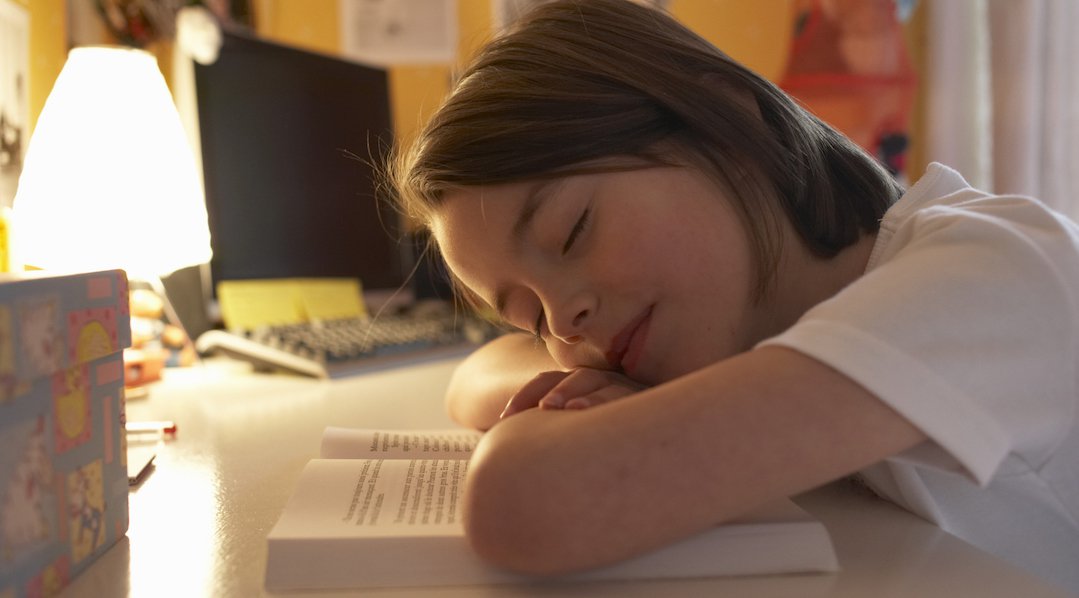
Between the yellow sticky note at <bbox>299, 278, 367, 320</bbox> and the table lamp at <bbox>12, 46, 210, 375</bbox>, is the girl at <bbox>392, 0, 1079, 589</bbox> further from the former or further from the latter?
the yellow sticky note at <bbox>299, 278, 367, 320</bbox>

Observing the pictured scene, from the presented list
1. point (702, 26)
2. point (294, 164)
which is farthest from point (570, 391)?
point (702, 26)

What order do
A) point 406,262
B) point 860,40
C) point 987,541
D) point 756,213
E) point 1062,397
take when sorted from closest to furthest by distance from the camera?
point 1062,397 → point 987,541 → point 756,213 → point 860,40 → point 406,262

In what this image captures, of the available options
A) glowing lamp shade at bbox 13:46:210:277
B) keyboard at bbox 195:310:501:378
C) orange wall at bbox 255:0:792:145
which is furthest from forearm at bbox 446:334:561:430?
orange wall at bbox 255:0:792:145

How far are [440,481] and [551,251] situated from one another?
196 millimetres

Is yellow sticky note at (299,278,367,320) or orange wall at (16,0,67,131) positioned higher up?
orange wall at (16,0,67,131)

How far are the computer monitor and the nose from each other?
54 centimetres

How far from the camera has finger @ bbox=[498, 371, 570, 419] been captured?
597mm

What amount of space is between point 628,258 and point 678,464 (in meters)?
0.25

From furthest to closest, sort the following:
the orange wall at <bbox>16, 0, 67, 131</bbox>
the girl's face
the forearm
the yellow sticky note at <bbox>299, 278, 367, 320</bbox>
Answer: the yellow sticky note at <bbox>299, 278, 367, 320</bbox>, the orange wall at <bbox>16, 0, 67, 131</bbox>, the forearm, the girl's face

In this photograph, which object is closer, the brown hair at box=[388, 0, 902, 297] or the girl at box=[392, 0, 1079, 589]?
the girl at box=[392, 0, 1079, 589]

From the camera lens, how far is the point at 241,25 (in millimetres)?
1638

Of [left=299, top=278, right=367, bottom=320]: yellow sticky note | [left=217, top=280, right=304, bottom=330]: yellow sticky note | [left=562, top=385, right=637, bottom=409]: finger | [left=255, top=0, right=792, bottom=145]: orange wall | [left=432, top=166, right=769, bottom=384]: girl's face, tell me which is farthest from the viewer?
[left=255, top=0, right=792, bottom=145]: orange wall

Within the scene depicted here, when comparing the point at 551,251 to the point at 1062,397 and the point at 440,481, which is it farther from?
the point at 1062,397

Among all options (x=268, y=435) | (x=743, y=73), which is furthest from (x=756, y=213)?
(x=268, y=435)
